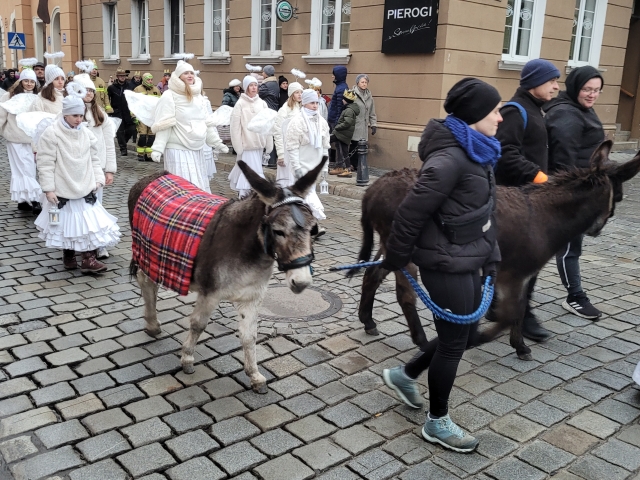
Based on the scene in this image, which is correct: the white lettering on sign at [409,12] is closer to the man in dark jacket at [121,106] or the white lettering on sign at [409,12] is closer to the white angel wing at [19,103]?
the white angel wing at [19,103]

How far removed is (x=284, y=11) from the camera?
50.4 ft

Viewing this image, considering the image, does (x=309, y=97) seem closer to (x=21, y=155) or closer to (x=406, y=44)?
(x=21, y=155)

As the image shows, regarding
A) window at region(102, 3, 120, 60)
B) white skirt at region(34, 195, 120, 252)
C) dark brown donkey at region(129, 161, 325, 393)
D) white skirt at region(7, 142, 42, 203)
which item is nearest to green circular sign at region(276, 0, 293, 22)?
white skirt at region(7, 142, 42, 203)

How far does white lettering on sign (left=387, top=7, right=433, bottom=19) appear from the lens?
12.7 m

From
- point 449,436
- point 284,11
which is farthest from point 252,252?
point 284,11

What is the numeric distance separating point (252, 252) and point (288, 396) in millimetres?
1009

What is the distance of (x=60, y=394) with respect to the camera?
4.05 m

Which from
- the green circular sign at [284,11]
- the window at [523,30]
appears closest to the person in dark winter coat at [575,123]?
the window at [523,30]

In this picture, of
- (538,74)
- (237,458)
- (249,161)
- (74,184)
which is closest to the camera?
(237,458)

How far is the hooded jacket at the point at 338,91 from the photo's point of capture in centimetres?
1358

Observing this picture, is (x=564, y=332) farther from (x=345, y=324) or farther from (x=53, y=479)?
(x=53, y=479)

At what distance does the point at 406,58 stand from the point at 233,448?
36.8ft

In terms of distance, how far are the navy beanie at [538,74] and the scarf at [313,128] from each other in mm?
3754

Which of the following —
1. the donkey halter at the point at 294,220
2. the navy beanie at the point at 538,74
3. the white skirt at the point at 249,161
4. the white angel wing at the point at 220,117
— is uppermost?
the navy beanie at the point at 538,74
